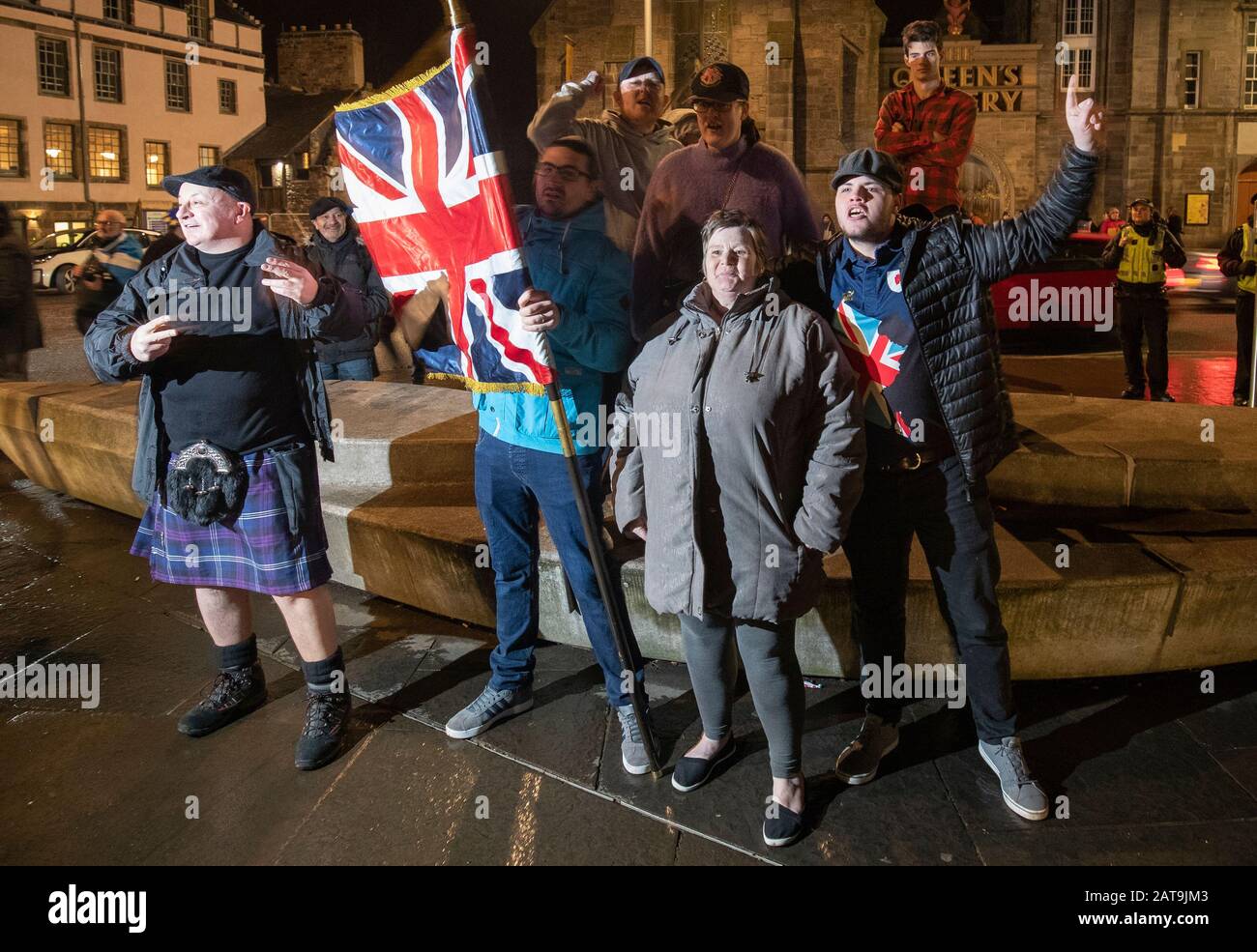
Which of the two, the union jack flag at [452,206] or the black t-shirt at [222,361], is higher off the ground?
the union jack flag at [452,206]

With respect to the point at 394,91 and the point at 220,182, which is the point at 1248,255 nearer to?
the point at 394,91

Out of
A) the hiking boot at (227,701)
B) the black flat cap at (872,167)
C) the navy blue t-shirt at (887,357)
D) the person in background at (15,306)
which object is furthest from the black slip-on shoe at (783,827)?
the person in background at (15,306)

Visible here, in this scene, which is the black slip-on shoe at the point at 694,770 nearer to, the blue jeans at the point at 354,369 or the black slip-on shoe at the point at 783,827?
the black slip-on shoe at the point at 783,827

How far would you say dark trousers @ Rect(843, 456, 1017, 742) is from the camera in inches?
125

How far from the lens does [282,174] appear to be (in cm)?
4222

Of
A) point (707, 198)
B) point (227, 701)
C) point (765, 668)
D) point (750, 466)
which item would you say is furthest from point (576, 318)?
point (227, 701)

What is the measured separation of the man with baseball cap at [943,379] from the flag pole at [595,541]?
74cm

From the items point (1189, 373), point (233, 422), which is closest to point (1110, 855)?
point (233, 422)

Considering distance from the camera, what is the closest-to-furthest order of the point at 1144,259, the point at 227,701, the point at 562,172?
the point at 562,172
the point at 227,701
the point at 1144,259

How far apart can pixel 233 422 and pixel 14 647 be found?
2.23 meters

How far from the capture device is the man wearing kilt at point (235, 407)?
3.47m

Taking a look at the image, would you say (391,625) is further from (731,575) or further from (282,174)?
(282,174)

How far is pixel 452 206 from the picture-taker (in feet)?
10.7

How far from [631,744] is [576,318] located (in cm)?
160
